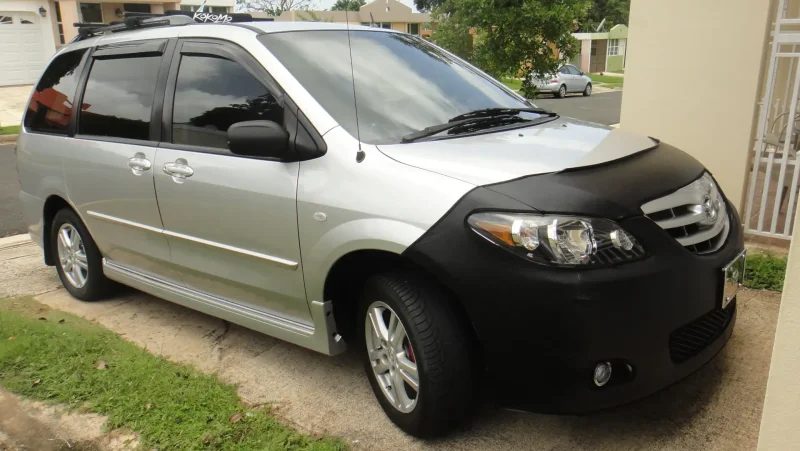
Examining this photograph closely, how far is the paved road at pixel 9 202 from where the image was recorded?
7516 millimetres

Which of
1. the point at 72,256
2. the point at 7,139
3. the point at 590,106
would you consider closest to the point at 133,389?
the point at 72,256

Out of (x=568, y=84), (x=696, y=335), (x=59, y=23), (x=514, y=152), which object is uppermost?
(x=59, y=23)

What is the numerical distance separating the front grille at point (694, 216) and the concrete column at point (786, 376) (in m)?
0.79

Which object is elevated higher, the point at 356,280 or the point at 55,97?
the point at 55,97

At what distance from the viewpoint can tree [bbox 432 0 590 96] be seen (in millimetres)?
8391

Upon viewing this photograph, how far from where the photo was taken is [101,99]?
4.62 meters

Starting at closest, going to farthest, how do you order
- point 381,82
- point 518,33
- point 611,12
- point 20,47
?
1. point 381,82
2. point 518,33
3. point 20,47
4. point 611,12

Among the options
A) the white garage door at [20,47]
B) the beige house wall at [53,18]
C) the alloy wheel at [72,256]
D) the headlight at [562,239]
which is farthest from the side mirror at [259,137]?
the beige house wall at [53,18]

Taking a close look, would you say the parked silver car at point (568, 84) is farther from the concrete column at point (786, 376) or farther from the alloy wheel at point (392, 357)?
the concrete column at point (786, 376)

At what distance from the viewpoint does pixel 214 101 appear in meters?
3.79

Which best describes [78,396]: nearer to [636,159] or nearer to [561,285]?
[561,285]

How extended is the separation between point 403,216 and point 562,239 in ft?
2.21

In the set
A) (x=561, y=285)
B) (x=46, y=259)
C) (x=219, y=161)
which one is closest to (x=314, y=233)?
(x=219, y=161)

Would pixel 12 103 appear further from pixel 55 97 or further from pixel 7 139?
pixel 55 97
